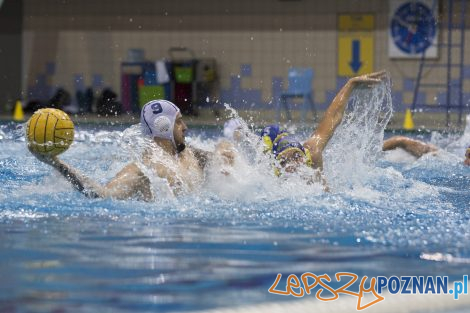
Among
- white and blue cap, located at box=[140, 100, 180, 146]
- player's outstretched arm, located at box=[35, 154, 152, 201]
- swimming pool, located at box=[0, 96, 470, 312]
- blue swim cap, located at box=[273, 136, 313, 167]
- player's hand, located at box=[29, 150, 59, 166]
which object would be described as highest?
white and blue cap, located at box=[140, 100, 180, 146]

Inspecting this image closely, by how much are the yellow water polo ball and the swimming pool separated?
407 millimetres

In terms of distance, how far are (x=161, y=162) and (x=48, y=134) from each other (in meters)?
0.99

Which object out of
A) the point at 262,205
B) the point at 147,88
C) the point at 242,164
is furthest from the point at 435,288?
the point at 147,88

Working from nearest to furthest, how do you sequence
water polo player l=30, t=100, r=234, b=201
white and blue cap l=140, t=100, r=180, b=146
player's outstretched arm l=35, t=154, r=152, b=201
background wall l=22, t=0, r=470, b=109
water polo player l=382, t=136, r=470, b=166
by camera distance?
player's outstretched arm l=35, t=154, r=152, b=201 → water polo player l=30, t=100, r=234, b=201 → white and blue cap l=140, t=100, r=180, b=146 → water polo player l=382, t=136, r=470, b=166 → background wall l=22, t=0, r=470, b=109

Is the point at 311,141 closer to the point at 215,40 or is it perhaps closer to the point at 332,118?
the point at 332,118

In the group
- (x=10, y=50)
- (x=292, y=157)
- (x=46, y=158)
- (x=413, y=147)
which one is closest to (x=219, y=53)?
(x=10, y=50)

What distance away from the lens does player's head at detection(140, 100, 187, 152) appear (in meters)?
5.34

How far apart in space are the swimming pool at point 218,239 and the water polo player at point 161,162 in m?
0.09

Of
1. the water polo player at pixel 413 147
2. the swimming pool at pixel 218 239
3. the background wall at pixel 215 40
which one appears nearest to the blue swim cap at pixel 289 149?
the swimming pool at pixel 218 239

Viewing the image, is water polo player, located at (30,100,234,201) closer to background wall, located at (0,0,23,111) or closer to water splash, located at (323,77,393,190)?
water splash, located at (323,77,393,190)

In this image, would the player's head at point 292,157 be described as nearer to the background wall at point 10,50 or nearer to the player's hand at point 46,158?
the player's hand at point 46,158

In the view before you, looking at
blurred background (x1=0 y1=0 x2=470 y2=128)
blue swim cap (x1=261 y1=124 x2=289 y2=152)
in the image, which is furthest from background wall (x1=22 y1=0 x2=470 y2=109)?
blue swim cap (x1=261 y1=124 x2=289 y2=152)

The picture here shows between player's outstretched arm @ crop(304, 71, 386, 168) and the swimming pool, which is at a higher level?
player's outstretched arm @ crop(304, 71, 386, 168)

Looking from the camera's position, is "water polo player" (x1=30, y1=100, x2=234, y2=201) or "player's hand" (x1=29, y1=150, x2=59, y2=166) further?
"water polo player" (x1=30, y1=100, x2=234, y2=201)
